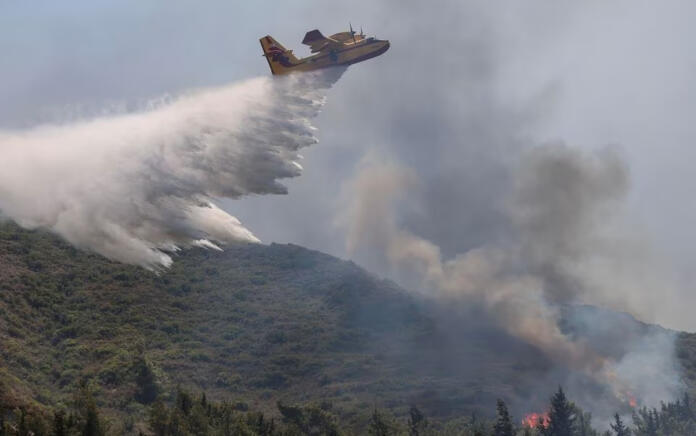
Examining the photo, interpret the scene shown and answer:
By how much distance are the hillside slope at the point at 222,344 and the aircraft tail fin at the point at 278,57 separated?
46.9 meters

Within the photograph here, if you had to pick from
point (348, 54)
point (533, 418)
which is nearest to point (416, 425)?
point (533, 418)

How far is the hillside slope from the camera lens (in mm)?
110938

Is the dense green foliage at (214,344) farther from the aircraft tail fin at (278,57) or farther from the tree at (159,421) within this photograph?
the aircraft tail fin at (278,57)

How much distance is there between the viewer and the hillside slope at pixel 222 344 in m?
111

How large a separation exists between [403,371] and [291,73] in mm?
85233

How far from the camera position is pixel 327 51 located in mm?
71750

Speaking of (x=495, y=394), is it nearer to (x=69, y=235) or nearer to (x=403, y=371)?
(x=403, y=371)

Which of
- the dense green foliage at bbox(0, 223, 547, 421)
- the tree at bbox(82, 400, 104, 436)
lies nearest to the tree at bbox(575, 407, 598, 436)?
the dense green foliage at bbox(0, 223, 547, 421)

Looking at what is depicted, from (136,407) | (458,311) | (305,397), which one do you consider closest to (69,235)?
(136,407)

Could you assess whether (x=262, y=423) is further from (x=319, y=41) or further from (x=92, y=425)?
(x=319, y=41)

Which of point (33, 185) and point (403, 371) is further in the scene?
point (403, 371)

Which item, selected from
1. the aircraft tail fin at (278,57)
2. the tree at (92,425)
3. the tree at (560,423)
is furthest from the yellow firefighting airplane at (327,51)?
the tree at (560,423)

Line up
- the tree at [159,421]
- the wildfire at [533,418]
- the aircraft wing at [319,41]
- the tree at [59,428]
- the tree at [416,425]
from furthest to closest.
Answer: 1. the wildfire at [533,418]
2. the tree at [416,425]
3. the tree at [159,421]
4. the aircraft wing at [319,41]
5. the tree at [59,428]

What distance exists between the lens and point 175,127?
221 ft
